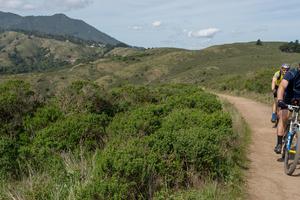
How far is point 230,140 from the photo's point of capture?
844 centimetres

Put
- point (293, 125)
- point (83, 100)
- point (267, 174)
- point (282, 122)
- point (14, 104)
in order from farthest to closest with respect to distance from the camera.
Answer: point (83, 100) < point (14, 104) < point (282, 122) < point (267, 174) < point (293, 125)

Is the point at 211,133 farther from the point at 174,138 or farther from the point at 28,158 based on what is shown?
the point at 28,158

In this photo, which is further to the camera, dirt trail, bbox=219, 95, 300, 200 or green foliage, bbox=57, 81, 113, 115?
green foliage, bbox=57, 81, 113, 115

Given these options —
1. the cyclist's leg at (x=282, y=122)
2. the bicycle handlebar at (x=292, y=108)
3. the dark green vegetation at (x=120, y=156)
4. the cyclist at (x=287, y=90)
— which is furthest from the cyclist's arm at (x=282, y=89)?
the dark green vegetation at (x=120, y=156)

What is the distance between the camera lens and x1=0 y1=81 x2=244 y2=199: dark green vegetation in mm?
5043

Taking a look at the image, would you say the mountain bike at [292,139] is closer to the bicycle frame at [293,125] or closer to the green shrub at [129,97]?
the bicycle frame at [293,125]

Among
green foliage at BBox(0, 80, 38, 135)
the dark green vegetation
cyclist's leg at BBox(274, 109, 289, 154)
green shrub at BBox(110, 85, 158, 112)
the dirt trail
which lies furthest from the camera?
green shrub at BBox(110, 85, 158, 112)

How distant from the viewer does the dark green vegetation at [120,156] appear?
5.04 metres

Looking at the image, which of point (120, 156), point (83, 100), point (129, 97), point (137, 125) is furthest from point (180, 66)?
point (120, 156)

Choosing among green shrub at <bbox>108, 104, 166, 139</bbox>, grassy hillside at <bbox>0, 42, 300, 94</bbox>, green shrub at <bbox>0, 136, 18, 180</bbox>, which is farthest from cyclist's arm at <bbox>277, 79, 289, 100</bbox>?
grassy hillside at <bbox>0, 42, 300, 94</bbox>

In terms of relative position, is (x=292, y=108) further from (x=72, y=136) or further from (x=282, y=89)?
(x=72, y=136)

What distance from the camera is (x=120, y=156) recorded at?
519 cm

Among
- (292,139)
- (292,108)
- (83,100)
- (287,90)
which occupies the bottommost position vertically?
(83,100)

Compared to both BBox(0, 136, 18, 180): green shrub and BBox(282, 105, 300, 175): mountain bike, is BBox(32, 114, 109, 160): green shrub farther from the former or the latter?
BBox(282, 105, 300, 175): mountain bike
